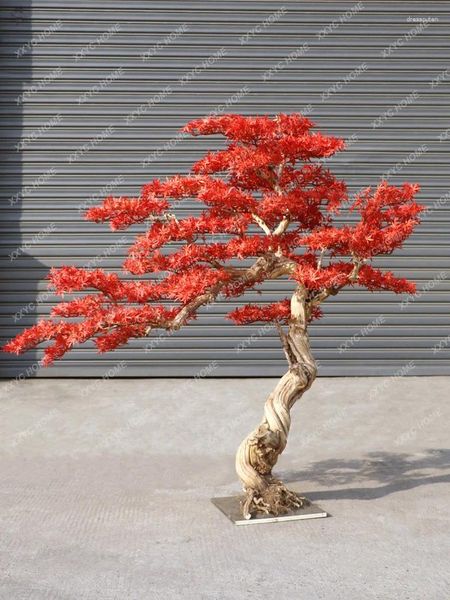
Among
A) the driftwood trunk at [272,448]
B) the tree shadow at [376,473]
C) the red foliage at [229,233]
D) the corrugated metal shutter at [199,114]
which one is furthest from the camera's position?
the corrugated metal shutter at [199,114]

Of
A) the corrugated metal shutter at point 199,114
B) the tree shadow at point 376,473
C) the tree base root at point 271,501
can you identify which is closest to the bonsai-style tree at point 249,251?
the tree base root at point 271,501

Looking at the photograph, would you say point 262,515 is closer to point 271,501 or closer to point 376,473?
point 271,501

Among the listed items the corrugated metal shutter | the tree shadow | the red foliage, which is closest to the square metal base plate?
the tree shadow

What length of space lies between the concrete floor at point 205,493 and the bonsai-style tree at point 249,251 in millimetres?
536

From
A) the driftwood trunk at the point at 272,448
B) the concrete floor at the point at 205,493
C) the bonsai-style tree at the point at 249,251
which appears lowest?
the concrete floor at the point at 205,493

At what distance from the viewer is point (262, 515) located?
5039mm

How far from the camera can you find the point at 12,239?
9398mm

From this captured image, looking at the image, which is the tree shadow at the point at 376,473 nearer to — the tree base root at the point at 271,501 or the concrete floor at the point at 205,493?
the concrete floor at the point at 205,493

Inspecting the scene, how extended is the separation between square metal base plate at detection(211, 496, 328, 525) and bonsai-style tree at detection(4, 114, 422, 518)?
0.05 metres

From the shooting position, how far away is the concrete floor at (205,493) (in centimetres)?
411


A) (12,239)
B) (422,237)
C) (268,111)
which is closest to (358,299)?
(422,237)

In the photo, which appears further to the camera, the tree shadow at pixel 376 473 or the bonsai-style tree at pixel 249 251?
the tree shadow at pixel 376 473

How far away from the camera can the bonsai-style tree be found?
4809 mm

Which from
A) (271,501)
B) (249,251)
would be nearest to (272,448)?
(271,501)
